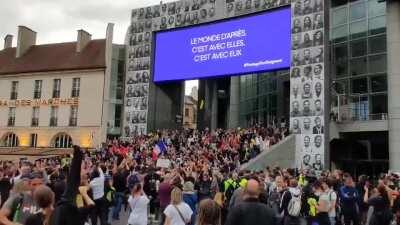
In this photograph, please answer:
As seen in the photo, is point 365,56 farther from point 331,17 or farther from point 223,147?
point 223,147

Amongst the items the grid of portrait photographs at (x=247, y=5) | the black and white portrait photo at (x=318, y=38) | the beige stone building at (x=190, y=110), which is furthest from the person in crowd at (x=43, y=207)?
the beige stone building at (x=190, y=110)

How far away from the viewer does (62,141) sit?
53594mm

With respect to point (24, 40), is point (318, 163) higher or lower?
lower

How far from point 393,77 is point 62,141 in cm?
3397

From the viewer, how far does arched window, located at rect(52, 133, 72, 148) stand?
53.2m

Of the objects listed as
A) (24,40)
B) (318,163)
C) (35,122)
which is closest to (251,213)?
(318,163)

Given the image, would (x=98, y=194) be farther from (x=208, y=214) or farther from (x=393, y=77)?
(x=393, y=77)

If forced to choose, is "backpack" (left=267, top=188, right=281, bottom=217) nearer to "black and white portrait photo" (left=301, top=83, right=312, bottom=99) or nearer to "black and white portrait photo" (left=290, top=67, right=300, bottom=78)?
"black and white portrait photo" (left=301, top=83, right=312, bottom=99)

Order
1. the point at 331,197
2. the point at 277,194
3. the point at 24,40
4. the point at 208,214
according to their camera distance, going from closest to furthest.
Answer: the point at 208,214 < the point at 331,197 < the point at 277,194 < the point at 24,40

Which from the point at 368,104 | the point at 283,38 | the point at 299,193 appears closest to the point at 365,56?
the point at 368,104

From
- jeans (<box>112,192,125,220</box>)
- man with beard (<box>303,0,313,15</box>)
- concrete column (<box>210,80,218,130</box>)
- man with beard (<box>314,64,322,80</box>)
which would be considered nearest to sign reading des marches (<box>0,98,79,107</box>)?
concrete column (<box>210,80,218,130</box>)

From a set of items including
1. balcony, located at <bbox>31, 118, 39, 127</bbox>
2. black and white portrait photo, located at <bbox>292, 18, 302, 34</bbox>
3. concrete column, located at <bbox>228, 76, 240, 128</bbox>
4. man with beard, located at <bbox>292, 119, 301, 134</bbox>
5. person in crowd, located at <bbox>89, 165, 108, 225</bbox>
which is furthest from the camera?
balcony, located at <bbox>31, 118, 39, 127</bbox>

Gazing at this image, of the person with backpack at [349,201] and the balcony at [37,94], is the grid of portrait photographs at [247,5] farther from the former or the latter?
the balcony at [37,94]

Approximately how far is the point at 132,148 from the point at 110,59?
1763cm
